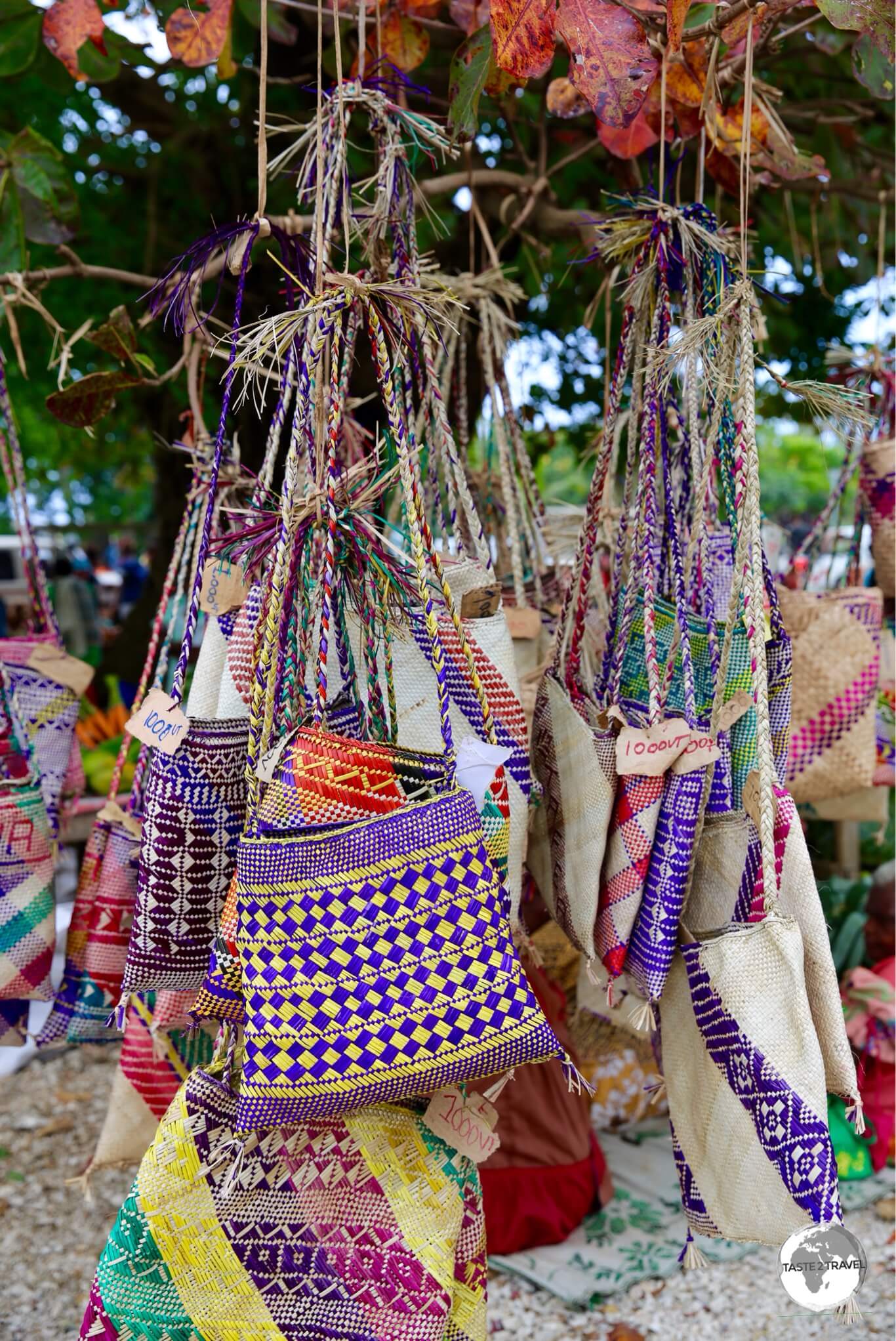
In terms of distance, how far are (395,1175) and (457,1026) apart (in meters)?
0.30

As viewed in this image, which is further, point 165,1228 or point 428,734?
point 428,734

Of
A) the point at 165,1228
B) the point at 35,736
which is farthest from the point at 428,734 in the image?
the point at 35,736

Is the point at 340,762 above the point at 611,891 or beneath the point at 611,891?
above

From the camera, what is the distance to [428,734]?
125 centimetres

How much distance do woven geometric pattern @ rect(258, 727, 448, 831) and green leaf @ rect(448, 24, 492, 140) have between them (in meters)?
0.88

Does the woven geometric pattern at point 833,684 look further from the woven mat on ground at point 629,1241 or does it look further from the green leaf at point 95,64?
the green leaf at point 95,64

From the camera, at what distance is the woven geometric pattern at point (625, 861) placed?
128 centimetres

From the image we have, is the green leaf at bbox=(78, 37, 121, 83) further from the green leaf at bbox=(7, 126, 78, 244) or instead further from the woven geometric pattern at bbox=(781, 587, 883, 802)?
the woven geometric pattern at bbox=(781, 587, 883, 802)

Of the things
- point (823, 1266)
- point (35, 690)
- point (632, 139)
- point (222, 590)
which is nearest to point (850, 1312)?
point (823, 1266)

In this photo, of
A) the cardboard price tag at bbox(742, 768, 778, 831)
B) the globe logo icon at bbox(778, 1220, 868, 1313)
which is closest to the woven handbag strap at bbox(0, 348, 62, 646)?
the cardboard price tag at bbox(742, 768, 778, 831)

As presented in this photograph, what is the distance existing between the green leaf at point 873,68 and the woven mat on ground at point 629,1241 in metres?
1.89

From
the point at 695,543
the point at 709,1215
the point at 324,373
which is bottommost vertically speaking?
the point at 709,1215

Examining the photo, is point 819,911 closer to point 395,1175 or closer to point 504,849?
point 504,849

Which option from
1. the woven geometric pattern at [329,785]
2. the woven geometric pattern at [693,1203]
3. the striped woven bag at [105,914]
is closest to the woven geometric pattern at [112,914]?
the striped woven bag at [105,914]
